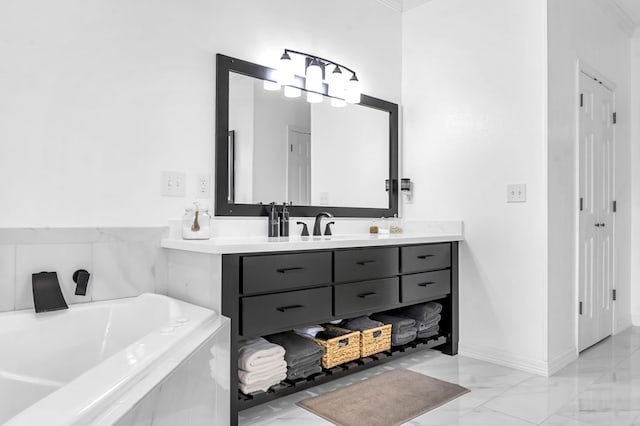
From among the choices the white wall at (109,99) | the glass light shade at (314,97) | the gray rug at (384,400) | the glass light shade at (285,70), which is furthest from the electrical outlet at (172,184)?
the gray rug at (384,400)

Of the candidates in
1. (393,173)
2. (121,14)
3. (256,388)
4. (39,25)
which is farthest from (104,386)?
(393,173)

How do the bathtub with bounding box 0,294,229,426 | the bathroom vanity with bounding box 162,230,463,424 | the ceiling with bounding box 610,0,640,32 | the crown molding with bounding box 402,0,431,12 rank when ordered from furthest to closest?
the ceiling with bounding box 610,0,640,32 < the crown molding with bounding box 402,0,431,12 < the bathroom vanity with bounding box 162,230,463,424 < the bathtub with bounding box 0,294,229,426

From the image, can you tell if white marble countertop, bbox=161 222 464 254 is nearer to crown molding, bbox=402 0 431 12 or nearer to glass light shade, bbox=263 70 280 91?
glass light shade, bbox=263 70 280 91

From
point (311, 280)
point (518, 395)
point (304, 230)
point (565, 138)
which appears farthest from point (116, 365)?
point (565, 138)

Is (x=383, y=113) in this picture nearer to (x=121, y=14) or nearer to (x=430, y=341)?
(x=430, y=341)

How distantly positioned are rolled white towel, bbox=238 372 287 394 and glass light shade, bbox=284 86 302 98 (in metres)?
1.61

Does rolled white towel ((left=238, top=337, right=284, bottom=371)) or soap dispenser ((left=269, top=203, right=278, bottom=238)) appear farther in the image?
soap dispenser ((left=269, top=203, right=278, bottom=238))

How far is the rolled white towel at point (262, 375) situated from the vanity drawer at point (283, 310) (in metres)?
0.19

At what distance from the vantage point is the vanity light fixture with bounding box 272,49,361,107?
8.66 ft

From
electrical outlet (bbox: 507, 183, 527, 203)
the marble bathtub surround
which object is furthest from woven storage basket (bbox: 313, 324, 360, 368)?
electrical outlet (bbox: 507, 183, 527, 203)

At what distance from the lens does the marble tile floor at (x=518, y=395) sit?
204 cm

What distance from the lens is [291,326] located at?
2.05 meters

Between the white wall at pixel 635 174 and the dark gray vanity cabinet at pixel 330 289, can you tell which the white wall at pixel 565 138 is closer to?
the dark gray vanity cabinet at pixel 330 289

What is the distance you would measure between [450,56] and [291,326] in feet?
7.29
